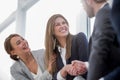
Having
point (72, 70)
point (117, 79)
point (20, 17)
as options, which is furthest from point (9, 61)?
point (117, 79)

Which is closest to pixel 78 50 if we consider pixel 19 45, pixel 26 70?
pixel 26 70

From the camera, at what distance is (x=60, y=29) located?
2.11 metres

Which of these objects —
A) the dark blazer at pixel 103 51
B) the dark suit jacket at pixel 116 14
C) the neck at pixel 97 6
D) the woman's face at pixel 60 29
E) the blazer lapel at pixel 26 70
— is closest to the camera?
the dark suit jacket at pixel 116 14

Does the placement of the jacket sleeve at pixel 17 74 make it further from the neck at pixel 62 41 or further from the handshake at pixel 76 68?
the handshake at pixel 76 68

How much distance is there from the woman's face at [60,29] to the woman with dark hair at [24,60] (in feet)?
1.12

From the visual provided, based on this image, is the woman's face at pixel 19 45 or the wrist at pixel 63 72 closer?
the wrist at pixel 63 72

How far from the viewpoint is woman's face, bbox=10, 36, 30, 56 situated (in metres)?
2.45

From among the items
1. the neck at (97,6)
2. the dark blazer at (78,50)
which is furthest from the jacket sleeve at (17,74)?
the neck at (97,6)

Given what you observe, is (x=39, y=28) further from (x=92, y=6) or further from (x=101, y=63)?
(x=101, y=63)

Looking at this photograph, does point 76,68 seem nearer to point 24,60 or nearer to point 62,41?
point 62,41

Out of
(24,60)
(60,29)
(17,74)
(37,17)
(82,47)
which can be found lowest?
(17,74)

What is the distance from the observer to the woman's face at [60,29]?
2100mm

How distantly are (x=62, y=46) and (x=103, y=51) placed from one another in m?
0.91

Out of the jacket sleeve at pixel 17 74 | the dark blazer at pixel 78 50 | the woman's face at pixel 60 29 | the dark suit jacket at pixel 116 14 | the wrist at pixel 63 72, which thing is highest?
the dark suit jacket at pixel 116 14
